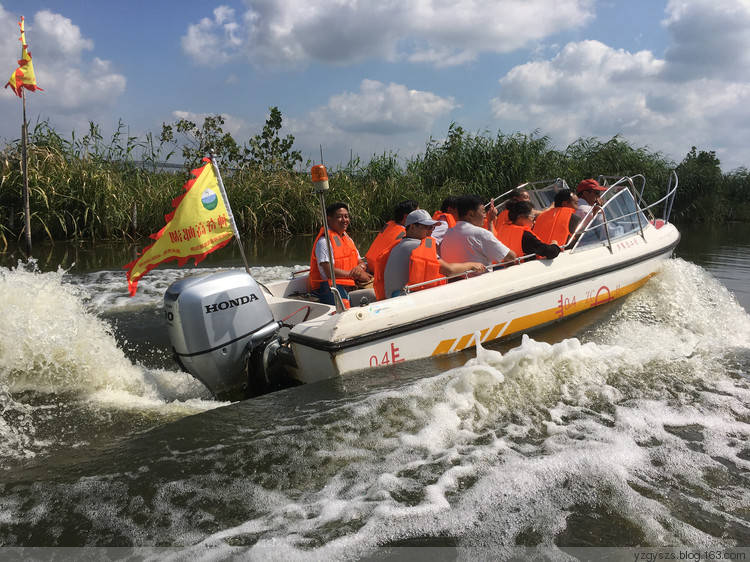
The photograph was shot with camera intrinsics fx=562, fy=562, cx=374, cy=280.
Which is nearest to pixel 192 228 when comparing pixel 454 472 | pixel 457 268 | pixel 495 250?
pixel 457 268

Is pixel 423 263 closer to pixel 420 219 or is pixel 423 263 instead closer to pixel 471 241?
pixel 420 219

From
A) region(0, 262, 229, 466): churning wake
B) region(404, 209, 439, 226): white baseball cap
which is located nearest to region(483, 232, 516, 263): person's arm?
region(404, 209, 439, 226): white baseball cap

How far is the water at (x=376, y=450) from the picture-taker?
2.38 metres

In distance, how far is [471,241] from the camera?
5031mm

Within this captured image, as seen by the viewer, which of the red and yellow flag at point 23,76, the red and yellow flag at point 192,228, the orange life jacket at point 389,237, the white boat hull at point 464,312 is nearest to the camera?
the white boat hull at point 464,312

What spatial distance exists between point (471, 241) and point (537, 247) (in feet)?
2.47

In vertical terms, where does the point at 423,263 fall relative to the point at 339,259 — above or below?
below

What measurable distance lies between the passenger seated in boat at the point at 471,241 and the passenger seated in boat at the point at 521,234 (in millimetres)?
357

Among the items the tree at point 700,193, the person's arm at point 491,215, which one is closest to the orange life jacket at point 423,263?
the person's arm at point 491,215

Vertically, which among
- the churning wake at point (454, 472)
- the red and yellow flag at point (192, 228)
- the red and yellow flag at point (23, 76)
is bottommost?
the churning wake at point (454, 472)

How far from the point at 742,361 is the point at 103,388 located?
488cm

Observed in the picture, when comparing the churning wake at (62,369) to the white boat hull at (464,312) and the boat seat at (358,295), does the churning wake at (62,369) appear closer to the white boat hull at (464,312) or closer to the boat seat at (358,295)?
the white boat hull at (464,312)

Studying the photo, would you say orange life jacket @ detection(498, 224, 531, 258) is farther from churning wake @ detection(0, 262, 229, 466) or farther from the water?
churning wake @ detection(0, 262, 229, 466)

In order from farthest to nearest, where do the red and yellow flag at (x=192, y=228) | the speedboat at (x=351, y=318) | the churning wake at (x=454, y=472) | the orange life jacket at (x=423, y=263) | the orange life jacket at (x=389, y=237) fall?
1. the orange life jacket at (x=389, y=237)
2. the orange life jacket at (x=423, y=263)
3. the red and yellow flag at (x=192, y=228)
4. the speedboat at (x=351, y=318)
5. the churning wake at (x=454, y=472)
